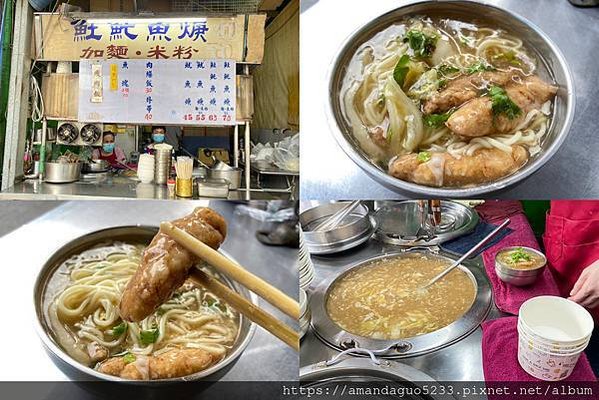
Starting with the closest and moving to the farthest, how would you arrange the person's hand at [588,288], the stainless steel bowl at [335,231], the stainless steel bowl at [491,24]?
the stainless steel bowl at [491,24], the person's hand at [588,288], the stainless steel bowl at [335,231]

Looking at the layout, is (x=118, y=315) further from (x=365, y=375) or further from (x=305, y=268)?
(x=365, y=375)

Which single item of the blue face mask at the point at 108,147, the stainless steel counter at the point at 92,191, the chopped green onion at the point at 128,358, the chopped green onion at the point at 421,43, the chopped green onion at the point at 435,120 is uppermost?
the chopped green onion at the point at 421,43

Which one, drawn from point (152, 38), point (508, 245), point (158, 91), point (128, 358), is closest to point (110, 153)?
point (158, 91)

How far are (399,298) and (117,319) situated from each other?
830 millimetres

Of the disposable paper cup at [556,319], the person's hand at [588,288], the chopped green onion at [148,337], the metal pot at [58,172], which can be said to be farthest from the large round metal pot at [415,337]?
the metal pot at [58,172]

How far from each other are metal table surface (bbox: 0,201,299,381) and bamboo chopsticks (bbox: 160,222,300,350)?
4 centimetres

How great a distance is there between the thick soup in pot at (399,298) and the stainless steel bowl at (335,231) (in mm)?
88

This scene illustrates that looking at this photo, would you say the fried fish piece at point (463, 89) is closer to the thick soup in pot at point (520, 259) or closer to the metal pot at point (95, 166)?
the thick soup in pot at point (520, 259)

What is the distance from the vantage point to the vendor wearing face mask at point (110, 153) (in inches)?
64.8

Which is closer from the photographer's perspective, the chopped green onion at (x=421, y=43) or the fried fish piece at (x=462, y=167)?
the fried fish piece at (x=462, y=167)

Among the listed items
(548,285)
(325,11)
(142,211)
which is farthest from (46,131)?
(548,285)

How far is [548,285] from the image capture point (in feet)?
5.16

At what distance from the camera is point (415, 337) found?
156 cm

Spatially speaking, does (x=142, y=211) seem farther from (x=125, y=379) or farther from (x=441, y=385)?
(x=441, y=385)
